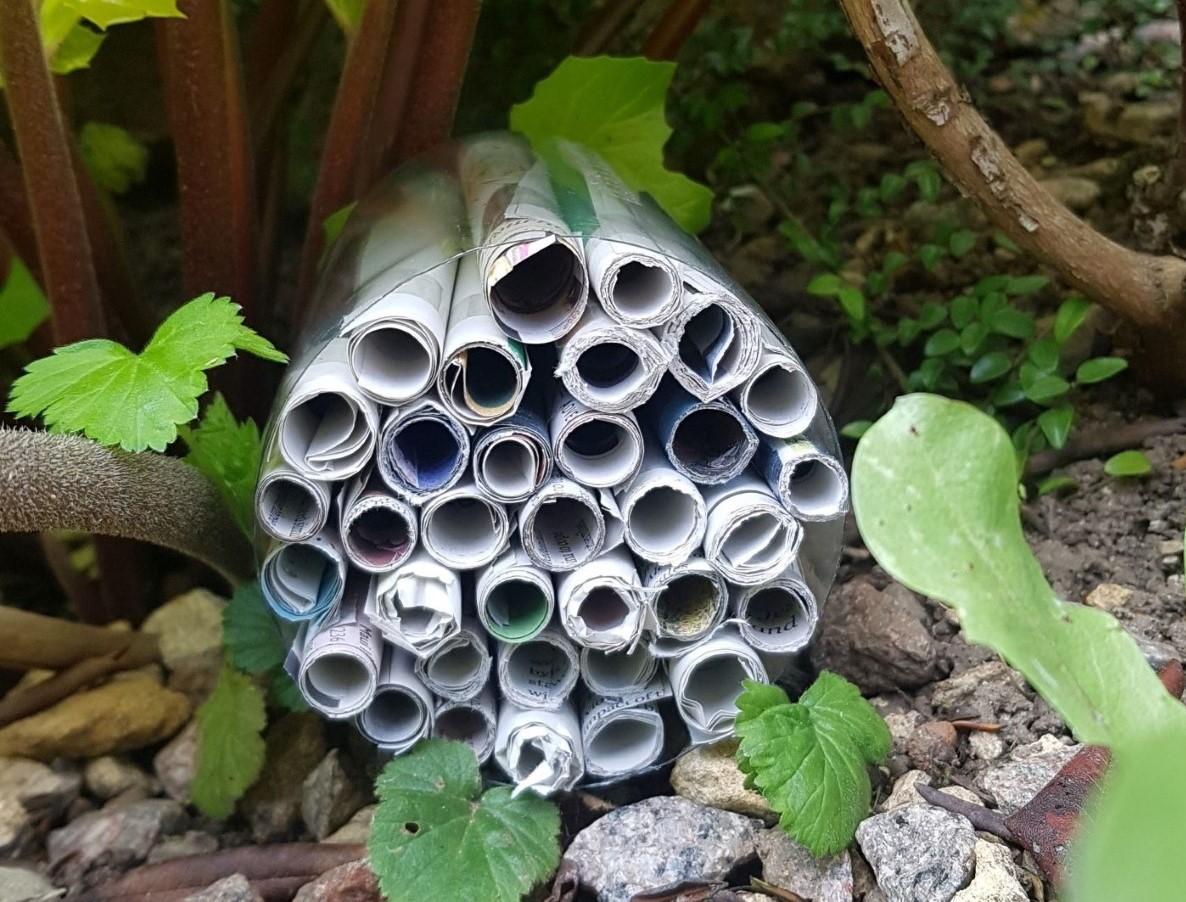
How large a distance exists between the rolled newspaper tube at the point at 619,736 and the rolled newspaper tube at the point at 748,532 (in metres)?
0.16

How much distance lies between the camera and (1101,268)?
109 cm

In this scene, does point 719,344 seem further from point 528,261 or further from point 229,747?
point 229,747

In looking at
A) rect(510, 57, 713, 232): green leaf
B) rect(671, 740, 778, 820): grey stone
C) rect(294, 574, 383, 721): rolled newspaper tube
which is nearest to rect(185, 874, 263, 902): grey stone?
rect(294, 574, 383, 721): rolled newspaper tube

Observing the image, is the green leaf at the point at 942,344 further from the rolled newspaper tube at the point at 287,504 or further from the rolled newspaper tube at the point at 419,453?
the rolled newspaper tube at the point at 287,504

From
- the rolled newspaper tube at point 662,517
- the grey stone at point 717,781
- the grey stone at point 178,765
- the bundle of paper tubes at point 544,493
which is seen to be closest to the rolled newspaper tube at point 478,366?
the bundle of paper tubes at point 544,493

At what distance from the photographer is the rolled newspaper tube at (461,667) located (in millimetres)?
899

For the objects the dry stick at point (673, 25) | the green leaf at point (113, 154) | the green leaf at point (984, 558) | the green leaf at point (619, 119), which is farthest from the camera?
the green leaf at point (113, 154)

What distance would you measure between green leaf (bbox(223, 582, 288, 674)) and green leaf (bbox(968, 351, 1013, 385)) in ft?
2.68

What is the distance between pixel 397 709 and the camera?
3.08ft

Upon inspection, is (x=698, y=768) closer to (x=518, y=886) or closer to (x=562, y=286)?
(x=518, y=886)

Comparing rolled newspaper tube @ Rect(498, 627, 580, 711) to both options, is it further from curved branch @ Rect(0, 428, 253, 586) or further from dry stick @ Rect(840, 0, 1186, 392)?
dry stick @ Rect(840, 0, 1186, 392)

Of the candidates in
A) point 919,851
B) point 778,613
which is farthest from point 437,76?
point 919,851

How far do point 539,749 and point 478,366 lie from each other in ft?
1.11

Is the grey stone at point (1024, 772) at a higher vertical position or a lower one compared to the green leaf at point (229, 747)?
higher
